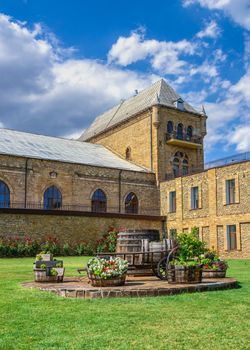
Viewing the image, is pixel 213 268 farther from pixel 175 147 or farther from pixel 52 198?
pixel 175 147

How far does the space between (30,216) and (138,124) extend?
57.5 ft

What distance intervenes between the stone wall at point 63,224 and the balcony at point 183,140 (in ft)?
32.6

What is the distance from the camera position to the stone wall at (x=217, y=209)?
Result: 2884 cm

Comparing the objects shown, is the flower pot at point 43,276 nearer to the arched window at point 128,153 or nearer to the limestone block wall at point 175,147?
the limestone block wall at point 175,147

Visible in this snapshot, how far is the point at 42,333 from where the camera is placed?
19.3 feet

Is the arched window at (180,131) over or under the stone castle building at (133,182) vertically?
over

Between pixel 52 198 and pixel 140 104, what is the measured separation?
15.4 m

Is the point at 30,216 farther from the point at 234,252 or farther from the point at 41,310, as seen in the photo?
the point at 41,310

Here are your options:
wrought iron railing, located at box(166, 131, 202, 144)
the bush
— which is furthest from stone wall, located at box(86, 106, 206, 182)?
the bush

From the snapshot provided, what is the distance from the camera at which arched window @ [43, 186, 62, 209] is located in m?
33.7

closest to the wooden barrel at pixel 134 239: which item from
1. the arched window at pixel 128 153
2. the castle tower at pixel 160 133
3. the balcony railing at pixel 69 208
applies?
the balcony railing at pixel 69 208

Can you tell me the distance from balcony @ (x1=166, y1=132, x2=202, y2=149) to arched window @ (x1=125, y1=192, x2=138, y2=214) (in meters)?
6.56

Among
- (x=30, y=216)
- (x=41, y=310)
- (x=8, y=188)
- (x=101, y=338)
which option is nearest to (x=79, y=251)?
(x=30, y=216)

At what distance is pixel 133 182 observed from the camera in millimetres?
38000
